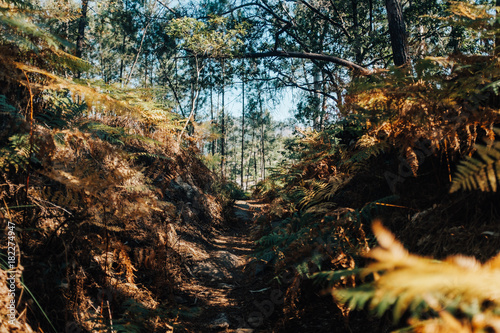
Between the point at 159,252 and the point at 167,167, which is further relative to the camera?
the point at 167,167

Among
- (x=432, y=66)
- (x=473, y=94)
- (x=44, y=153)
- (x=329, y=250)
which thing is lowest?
(x=329, y=250)

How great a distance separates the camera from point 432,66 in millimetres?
2461

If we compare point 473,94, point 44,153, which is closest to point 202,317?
point 44,153

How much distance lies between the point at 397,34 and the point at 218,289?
5.44m

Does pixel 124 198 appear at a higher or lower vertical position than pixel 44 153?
Answer: lower

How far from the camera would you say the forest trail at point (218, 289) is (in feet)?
9.17

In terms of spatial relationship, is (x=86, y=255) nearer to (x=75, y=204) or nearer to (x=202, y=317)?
(x=75, y=204)

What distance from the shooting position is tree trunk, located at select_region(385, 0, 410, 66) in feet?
17.2

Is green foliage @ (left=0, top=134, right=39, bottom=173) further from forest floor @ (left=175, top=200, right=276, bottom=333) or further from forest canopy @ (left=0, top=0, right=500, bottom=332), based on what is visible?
forest floor @ (left=175, top=200, right=276, bottom=333)

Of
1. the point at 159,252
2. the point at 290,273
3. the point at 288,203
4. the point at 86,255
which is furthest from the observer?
the point at 288,203

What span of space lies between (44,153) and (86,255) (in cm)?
97

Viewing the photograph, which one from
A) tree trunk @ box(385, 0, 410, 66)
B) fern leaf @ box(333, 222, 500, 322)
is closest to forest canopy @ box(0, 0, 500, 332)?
fern leaf @ box(333, 222, 500, 322)

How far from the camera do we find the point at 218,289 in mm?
3686

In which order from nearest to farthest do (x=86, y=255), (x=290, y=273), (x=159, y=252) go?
(x=86, y=255) → (x=290, y=273) → (x=159, y=252)
